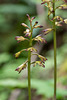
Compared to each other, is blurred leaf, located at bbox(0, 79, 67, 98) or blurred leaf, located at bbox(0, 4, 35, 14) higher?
blurred leaf, located at bbox(0, 4, 35, 14)

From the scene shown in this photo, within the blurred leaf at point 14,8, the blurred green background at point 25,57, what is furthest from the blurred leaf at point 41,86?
the blurred leaf at point 14,8

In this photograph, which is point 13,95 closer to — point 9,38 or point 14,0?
point 9,38

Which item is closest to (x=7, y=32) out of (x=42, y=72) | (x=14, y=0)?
(x=14, y=0)

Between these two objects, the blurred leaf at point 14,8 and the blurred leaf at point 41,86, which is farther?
the blurred leaf at point 14,8

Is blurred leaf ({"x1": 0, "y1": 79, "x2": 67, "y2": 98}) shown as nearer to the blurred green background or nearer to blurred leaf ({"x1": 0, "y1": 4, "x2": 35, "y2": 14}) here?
the blurred green background

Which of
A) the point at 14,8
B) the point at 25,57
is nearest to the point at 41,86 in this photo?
the point at 25,57

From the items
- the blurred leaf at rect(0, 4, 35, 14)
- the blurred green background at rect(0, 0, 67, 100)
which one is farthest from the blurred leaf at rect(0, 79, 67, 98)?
the blurred leaf at rect(0, 4, 35, 14)

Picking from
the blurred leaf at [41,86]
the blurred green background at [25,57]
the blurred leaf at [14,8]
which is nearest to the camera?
the blurred leaf at [41,86]

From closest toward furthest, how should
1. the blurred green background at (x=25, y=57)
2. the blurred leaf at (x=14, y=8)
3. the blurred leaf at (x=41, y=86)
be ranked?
the blurred leaf at (x=41, y=86) < the blurred green background at (x=25, y=57) < the blurred leaf at (x=14, y=8)

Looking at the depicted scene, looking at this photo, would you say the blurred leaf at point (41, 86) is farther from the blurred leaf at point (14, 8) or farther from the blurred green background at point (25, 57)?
the blurred leaf at point (14, 8)
